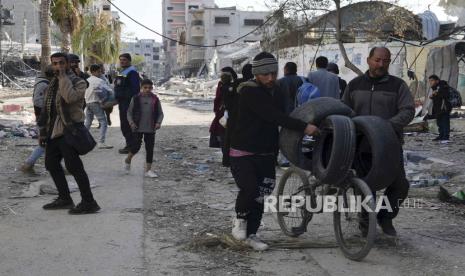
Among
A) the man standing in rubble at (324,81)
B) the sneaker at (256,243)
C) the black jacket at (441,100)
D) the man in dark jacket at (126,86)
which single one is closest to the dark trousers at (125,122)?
the man in dark jacket at (126,86)

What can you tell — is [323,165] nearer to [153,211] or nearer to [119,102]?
[153,211]

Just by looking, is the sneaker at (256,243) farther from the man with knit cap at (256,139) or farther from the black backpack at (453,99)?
the black backpack at (453,99)

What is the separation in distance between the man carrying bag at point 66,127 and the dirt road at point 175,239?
15.8 inches

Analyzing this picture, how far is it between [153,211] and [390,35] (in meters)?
13.5

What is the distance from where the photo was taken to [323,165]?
4.97 metres

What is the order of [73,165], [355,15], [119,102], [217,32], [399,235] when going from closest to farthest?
[399,235] < [73,165] < [119,102] < [355,15] < [217,32]

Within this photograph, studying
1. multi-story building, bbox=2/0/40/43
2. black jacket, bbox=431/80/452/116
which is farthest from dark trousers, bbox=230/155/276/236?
multi-story building, bbox=2/0/40/43

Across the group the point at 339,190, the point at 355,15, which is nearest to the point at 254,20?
the point at 355,15

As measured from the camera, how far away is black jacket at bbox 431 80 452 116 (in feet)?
42.9

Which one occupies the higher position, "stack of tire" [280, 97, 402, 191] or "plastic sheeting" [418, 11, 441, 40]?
"plastic sheeting" [418, 11, 441, 40]

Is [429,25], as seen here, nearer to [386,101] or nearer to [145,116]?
[145,116]

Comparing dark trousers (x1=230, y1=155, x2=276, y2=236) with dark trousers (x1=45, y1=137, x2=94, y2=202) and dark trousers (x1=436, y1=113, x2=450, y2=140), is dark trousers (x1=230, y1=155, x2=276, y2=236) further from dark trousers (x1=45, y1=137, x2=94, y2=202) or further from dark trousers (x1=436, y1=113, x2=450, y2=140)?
dark trousers (x1=436, y1=113, x2=450, y2=140)

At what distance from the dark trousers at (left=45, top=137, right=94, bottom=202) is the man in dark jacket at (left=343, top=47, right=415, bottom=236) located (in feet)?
9.82

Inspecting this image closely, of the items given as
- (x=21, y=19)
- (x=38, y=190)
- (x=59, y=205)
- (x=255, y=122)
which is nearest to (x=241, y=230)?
(x=255, y=122)
